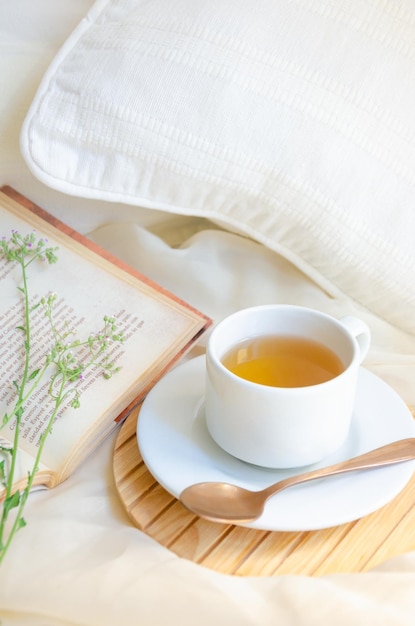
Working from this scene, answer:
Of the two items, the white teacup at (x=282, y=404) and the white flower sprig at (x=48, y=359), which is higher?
the white teacup at (x=282, y=404)

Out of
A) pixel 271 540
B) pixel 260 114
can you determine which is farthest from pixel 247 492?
pixel 260 114

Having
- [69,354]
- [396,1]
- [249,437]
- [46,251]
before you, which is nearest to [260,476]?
[249,437]

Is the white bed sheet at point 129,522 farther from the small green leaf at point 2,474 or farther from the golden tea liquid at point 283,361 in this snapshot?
the golden tea liquid at point 283,361

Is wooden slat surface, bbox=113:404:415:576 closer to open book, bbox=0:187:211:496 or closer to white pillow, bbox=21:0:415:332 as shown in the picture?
open book, bbox=0:187:211:496

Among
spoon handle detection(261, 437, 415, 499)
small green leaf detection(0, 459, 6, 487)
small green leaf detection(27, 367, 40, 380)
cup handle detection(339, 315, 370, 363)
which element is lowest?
small green leaf detection(0, 459, 6, 487)

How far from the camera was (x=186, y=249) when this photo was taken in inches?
31.6

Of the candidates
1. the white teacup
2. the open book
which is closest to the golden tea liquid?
the white teacup

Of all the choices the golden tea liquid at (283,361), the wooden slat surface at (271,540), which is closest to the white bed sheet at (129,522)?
the wooden slat surface at (271,540)

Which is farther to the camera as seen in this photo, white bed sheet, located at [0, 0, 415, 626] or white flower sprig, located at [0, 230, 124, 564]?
white flower sprig, located at [0, 230, 124, 564]

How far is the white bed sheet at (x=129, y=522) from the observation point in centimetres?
Result: 47

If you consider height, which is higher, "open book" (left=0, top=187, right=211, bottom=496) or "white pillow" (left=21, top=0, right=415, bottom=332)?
"white pillow" (left=21, top=0, right=415, bottom=332)

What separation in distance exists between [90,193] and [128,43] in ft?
0.45

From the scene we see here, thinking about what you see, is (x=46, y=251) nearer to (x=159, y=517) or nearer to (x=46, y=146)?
(x=46, y=146)

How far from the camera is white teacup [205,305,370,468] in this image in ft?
1.71
